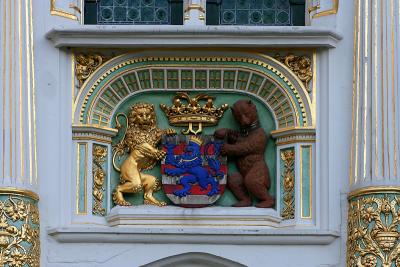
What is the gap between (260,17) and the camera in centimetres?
1762

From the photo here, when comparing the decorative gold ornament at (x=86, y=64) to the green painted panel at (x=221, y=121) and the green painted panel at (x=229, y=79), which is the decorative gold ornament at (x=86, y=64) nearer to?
the green painted panel at (x=221, y=121)

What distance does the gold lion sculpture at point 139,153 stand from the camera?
17125mm

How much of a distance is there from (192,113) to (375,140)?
1889 millimetres

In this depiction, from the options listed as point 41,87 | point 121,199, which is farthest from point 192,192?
point 41,87

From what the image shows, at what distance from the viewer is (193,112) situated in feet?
56.8

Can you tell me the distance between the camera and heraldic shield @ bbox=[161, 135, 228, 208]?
17062 millimetres

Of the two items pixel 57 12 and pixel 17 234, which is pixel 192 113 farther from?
pixel 17 234

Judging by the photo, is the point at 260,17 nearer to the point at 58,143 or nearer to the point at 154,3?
the point at 154,3

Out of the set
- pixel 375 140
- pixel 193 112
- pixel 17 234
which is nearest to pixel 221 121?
pixel 193 112

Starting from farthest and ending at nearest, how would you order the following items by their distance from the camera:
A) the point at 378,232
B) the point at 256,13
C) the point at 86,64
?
the point at 256,13, the point at 86,64, the point at 378,232

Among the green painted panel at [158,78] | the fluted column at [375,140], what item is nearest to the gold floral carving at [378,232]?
→ the fluted column at [375,140]

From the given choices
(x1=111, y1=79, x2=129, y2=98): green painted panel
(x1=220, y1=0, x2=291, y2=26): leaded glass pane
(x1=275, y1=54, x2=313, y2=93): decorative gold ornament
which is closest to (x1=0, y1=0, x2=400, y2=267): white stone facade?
(x1=275, y1=54, x2=313, y2=93): decorative gold ornament

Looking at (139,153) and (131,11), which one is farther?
(131,11)

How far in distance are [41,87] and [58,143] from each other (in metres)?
0.57
